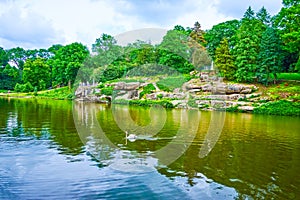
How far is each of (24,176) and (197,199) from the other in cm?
546

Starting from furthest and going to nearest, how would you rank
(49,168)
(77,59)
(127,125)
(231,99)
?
1. (77,59)
2. (231,99)
3. (127,125)
4. (49,168)

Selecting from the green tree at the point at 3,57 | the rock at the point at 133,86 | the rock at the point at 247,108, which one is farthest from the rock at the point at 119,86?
the green tree at the point at 3,57

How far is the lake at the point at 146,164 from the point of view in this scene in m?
8.52

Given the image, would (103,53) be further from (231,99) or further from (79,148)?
(79,148)

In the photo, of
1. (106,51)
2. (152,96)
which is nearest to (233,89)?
(152,96)

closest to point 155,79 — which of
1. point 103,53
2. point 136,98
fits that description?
point 136,98

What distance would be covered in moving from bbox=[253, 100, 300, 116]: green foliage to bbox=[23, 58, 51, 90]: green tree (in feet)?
169

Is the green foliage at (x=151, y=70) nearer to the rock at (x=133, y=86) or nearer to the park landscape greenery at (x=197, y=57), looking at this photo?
the park landscape greenery at (x=197, y=57)

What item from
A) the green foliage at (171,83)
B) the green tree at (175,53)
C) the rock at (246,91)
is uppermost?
the green tree at (175,53)

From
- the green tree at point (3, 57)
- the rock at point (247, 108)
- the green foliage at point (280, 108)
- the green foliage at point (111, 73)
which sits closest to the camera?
the green foliage at point (280, 108)

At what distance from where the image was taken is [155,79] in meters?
45.8

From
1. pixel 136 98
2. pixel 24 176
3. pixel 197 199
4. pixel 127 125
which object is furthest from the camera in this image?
pixel 136 98

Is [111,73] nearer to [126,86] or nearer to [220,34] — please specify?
[126,86]

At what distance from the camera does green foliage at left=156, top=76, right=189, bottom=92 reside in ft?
140
